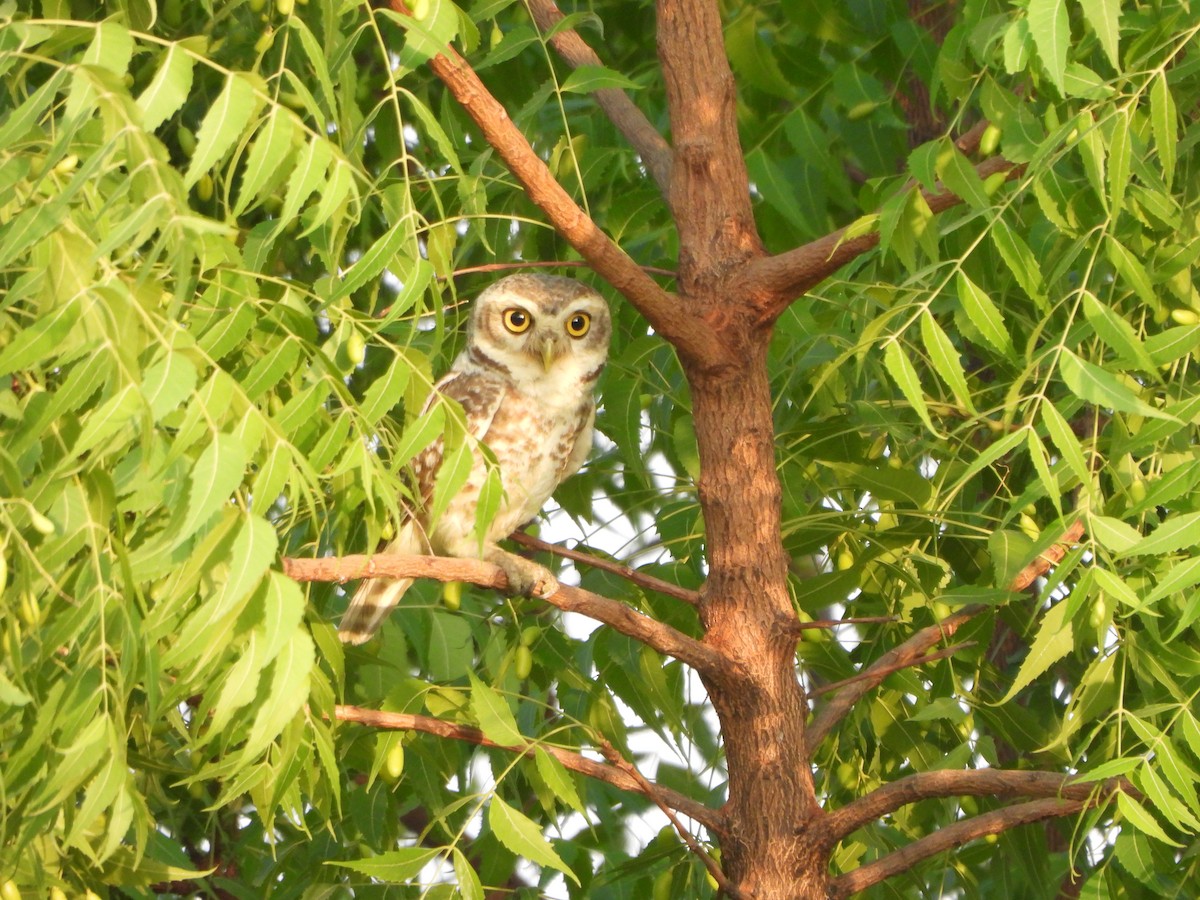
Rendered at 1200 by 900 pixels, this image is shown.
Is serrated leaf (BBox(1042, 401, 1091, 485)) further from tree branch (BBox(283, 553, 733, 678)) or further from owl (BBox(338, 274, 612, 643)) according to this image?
owl (BBox(338, 274, 612, 643))

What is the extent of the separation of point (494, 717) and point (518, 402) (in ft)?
4.52

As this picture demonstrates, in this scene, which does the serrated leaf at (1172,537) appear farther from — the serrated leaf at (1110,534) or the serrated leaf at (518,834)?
the serrated leaf at (518,834)

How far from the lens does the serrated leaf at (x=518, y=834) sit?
1.98 metres

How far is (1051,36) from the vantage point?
1651mm

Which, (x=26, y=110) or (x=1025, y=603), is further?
(x=1025, y=603)

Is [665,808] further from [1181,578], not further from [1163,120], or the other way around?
[1163,120]

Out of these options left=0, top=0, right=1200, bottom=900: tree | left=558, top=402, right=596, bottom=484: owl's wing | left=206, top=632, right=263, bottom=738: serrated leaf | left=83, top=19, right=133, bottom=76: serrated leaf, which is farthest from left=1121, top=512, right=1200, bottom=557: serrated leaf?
left=558, top=402, right=596, bottom=484: owl's wing

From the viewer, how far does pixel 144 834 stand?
1.68 meters

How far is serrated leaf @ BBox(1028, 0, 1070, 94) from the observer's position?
5.41ft

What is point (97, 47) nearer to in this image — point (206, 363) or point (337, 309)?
point (206, 363)

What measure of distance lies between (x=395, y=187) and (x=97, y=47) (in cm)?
52

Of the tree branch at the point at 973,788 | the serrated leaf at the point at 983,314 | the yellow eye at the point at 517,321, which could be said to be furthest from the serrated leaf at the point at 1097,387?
the yellow eye at the point at 517,321

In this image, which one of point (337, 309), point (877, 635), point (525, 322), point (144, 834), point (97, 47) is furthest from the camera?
point (525, 322)

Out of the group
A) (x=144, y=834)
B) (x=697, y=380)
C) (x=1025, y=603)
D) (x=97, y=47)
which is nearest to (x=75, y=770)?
(x=144, y=834)
